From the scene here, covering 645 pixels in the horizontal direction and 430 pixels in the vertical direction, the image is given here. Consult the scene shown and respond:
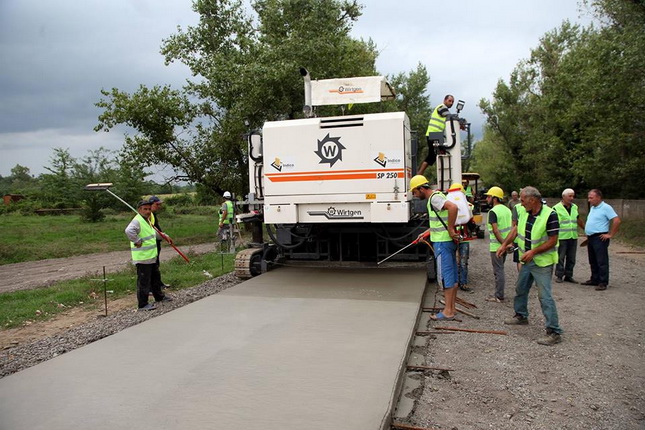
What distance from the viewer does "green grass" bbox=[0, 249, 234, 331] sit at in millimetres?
7891

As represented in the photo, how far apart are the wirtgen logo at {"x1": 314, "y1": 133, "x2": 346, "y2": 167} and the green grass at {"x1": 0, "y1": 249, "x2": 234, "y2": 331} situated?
388cm

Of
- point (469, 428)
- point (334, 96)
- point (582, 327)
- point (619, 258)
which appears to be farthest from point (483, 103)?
point (469, 428)

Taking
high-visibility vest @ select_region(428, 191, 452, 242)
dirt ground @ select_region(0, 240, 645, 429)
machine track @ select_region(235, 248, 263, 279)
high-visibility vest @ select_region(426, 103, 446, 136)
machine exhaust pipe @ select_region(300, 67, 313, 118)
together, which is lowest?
dirt ground @ select_region(0, 240, 645, 429)

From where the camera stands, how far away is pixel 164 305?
787 centimetres

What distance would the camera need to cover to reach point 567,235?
938 cm

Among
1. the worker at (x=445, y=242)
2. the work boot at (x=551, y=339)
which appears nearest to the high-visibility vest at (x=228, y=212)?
the worker at (x=445, y=242)

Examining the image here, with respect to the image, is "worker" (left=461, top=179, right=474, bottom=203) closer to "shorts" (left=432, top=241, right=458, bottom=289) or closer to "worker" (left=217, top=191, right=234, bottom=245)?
"shorts" (left=432, top=241, right=458, bottom=289)

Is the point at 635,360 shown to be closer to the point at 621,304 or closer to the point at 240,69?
the point at 621,304

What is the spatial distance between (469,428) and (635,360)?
2.62 meters

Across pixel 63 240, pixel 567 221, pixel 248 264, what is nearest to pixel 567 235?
pixel 567 221

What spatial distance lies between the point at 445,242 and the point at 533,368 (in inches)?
81.8

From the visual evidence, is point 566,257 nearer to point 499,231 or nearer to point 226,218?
point 499,231

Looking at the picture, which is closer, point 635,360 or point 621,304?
point 635,360

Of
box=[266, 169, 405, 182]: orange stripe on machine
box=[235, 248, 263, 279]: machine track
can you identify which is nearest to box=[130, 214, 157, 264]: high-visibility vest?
box=[235, 248, 263, 279]: machine track
